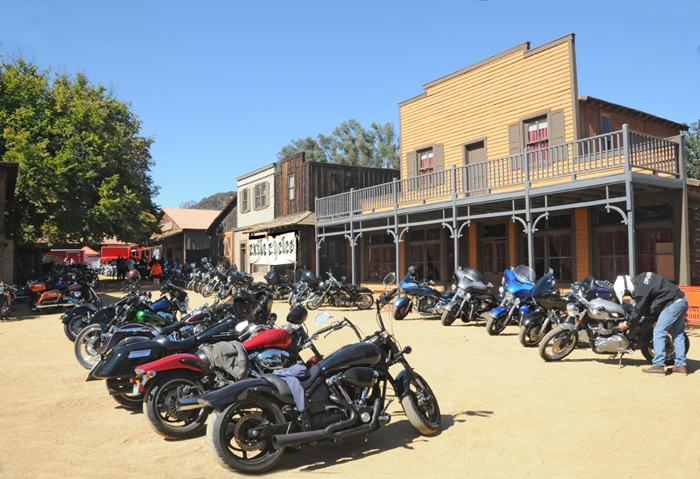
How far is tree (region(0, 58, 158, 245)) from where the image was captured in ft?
74.8

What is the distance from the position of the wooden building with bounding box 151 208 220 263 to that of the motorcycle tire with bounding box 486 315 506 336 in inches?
1123

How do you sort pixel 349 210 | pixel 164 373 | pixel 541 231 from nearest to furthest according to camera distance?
pixel 164 373 → pixel 541 231 → pixel 349 210

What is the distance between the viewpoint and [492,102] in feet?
55.1

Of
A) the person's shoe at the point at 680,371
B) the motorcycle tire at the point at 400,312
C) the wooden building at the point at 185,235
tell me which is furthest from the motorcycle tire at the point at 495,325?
the wooden building at the point at 185,235

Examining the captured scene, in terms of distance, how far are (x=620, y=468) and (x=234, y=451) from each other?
2.97m

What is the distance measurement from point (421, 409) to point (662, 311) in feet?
14.2

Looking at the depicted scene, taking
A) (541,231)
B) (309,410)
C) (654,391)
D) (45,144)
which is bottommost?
(654,391)

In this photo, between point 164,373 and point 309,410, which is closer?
point 309,410

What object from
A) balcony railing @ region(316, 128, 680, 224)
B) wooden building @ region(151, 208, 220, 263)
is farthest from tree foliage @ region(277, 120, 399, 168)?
balcony railing @ region(316, 128, 680, 224)

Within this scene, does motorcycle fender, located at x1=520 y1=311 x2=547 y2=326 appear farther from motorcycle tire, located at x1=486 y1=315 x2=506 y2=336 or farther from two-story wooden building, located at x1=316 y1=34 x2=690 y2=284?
two-story wooden building, located at x1=316 y1=34 x2=690 y2=284

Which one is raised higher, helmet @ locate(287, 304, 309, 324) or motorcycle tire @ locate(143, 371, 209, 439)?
helmet @ locate(287, 304, 309, 324)

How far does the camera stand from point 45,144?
76.0 ft

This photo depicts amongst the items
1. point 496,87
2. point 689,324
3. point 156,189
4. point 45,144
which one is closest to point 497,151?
point 496,87

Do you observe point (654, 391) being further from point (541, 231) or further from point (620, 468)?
point (541, 231)
